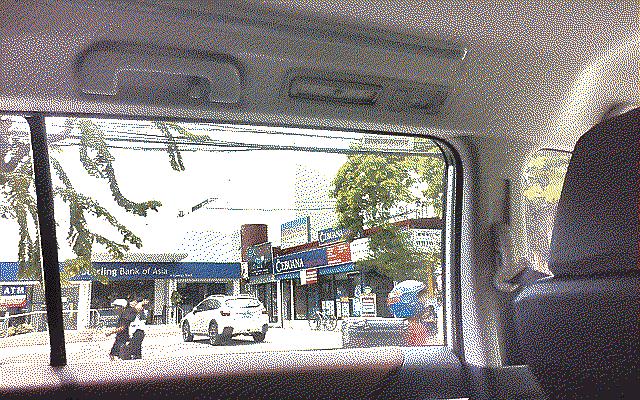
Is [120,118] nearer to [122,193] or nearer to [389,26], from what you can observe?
[122,193]

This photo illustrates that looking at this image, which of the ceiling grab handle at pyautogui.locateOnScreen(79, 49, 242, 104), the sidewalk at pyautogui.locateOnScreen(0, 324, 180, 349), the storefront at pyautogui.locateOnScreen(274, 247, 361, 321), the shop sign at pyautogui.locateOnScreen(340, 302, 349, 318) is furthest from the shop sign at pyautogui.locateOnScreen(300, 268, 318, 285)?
the ceiling grab handle at pyautogui.locateOnScreen(79, 49, 242, 104)

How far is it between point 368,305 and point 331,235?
0.72ft

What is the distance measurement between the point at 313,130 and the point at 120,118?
19.4 inches

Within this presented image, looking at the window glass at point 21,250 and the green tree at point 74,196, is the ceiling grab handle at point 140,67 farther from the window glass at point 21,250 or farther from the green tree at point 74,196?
the window glass at point 21,250

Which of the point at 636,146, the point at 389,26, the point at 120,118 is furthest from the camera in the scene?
the point at 120,118

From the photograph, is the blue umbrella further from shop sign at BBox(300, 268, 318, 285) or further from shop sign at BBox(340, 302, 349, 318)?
shop sign at BBox(300, 268, 318, 285)

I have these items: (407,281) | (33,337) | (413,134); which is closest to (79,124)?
(33,337)

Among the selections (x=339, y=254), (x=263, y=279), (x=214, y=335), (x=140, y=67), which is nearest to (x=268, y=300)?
(x=263, y=279)

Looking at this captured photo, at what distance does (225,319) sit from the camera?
1972 mm

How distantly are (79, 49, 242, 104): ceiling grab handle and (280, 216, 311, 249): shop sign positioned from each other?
48 centimetres

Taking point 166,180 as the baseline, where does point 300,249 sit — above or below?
below

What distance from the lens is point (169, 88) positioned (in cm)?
172

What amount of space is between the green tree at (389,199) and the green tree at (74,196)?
0.48m

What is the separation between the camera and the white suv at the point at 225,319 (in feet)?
6.31
